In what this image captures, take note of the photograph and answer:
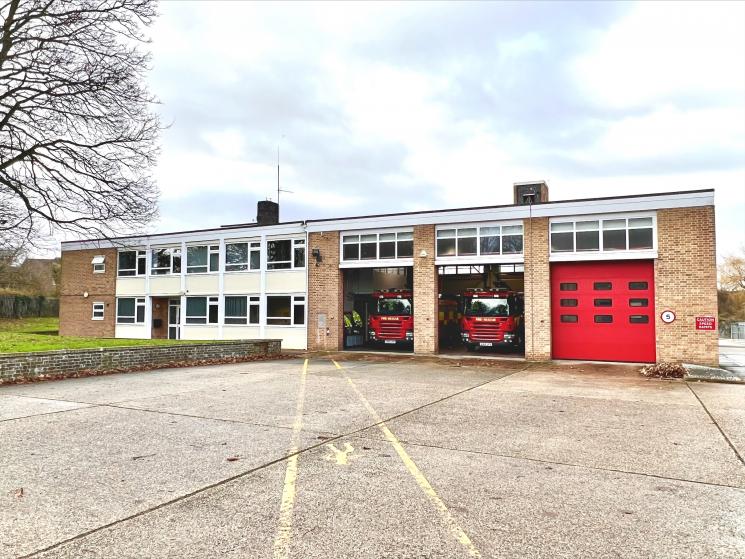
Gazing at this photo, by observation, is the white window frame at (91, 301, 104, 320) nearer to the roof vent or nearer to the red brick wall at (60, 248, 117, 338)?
the red brick wall at (60, 248, 117, 338)

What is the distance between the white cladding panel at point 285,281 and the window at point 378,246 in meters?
2.30

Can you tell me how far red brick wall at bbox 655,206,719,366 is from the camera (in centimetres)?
1589

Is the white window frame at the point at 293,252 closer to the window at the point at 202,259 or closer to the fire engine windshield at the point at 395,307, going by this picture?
the window at the point at 202,259

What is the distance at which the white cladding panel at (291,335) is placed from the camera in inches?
896

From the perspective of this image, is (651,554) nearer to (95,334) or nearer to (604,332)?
(604,332)

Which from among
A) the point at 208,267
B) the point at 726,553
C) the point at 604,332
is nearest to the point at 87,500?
the point at 726,553

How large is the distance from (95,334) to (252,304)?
9.94 metres

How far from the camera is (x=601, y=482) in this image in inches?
191

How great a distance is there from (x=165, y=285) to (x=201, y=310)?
2.57 meters

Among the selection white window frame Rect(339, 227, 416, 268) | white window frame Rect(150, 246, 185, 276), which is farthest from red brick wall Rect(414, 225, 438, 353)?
white window frame Rect(150, 246, 185, 276)

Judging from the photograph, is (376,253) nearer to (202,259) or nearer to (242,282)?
(242,282)

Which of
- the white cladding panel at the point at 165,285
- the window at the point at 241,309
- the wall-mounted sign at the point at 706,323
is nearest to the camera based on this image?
the wall-mounted sign at the point at 706,323

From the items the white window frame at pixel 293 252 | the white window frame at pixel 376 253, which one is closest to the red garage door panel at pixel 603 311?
the white window frame at pixel 376 253

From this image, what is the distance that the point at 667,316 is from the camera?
1633cm
